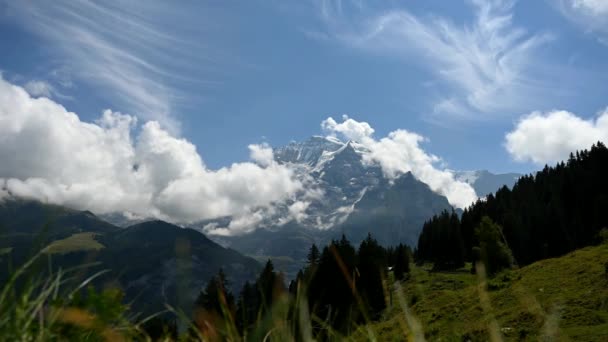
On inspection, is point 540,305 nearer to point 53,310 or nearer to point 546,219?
point 53,310

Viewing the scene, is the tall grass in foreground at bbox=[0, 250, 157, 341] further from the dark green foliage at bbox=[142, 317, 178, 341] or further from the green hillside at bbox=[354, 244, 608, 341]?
the green hillside at bbox=[354, 244, 608, 341]

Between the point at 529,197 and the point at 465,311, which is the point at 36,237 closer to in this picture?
the point at 465,311

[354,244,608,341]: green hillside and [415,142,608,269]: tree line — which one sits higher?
[415,142,608,269]: tree line

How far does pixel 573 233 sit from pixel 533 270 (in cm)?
6218

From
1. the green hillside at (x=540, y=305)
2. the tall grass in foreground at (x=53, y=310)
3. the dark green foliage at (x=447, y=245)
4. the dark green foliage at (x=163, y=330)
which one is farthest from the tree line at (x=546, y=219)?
the tall grass in foreground at (x=53, y=310)

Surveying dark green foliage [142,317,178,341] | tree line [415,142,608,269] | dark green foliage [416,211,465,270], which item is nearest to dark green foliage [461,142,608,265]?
tree line [415,142,608,269]

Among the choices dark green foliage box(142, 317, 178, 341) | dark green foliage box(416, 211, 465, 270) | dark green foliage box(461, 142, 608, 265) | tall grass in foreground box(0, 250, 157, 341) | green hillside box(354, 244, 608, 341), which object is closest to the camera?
tall grass in foreground box(0, 250, 157, 341)

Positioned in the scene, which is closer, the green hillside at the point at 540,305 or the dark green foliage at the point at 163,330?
the dark green foliage at the point at 163,330

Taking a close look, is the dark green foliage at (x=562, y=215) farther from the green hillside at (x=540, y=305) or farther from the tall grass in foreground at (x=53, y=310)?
the tall grass in foreground at (x=53, y=310)

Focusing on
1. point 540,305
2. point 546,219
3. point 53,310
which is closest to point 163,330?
point 53,310

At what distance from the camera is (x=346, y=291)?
174 feet

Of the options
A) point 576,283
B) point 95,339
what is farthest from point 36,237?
point 576,283

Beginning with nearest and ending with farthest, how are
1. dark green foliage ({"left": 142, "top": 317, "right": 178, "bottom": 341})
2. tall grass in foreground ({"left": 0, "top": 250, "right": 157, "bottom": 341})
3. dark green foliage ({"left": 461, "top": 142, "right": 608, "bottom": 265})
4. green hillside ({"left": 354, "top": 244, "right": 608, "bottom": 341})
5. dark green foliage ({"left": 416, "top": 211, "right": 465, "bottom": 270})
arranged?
tall grass in foreground ({"left": 0, "top": 250, "right": 157, "bottom": 341}) < dark green foliage ({"left": 142, "top": 317, "right": 178, "bottom": 341}) < green hillside ({"left": 354, "top": 244, "right": 608, "bottom": 341}) < dark green foliage ({"left": 461, "top": 142, "right": 608, "bottom": 265}) < dark green foliage ({"left": 416, "top": 211, "right": 465, "bottom": 270})

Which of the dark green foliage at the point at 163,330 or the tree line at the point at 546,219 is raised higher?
the tree line at the point at 546,219
